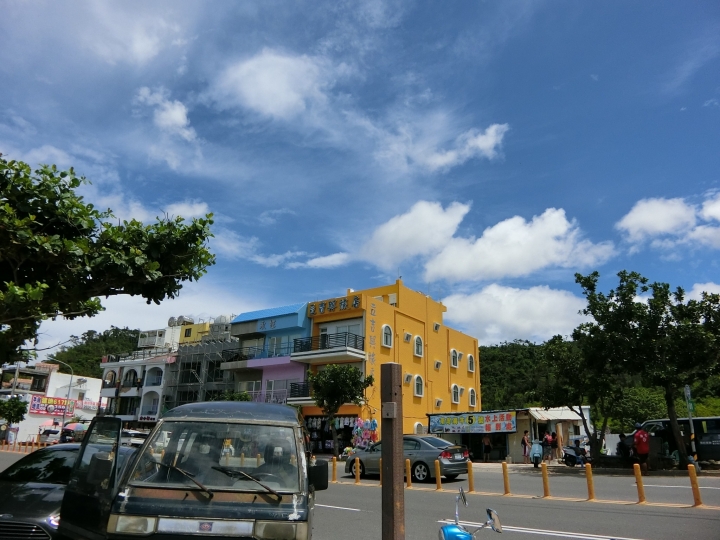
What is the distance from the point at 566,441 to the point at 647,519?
23.8 meters

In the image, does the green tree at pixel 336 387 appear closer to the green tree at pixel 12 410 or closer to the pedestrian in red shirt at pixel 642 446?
the pedestrian in red shirt at pixel 642 446

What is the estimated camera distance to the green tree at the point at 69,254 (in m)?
7.07

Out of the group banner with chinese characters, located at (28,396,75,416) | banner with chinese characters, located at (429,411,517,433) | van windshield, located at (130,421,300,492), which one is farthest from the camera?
banner with chinese characters, located at (28,396,75,416)

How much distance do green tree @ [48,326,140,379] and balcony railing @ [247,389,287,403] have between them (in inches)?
1804

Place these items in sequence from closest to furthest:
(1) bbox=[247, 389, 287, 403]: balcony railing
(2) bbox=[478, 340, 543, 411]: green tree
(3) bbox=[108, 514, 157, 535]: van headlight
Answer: (3) bbox=[108, 514, 157, 535]: van headlight, (1) bbox=[247, 389, 287, 403]: balcony railing, (2) bbox=[478, 340, 543, 411]: green tree

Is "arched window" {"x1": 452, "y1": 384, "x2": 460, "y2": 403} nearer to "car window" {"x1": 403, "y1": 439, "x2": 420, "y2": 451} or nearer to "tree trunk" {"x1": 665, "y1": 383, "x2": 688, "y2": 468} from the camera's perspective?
"tree trunk" {"x1": 665, "y1": 383, "x2": 688, "y2": 468}

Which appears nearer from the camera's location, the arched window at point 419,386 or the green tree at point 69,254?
the green tree at point 69,254

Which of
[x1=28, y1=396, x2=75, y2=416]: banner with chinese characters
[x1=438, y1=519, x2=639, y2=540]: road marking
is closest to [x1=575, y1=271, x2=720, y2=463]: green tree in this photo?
[x1=438, y1=519, x2=639, y2=540]: road marking

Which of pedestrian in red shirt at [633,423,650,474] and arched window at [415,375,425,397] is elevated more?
arched window at [415,375,425,397]

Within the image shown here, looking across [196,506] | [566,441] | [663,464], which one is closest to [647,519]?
[196,506]

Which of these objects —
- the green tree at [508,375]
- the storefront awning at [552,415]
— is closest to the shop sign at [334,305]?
the storefront awning at [552,415]

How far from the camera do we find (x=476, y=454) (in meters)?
29.0

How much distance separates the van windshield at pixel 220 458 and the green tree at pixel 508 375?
49415 millimetres

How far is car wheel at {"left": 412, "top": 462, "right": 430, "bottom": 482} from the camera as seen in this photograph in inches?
663
